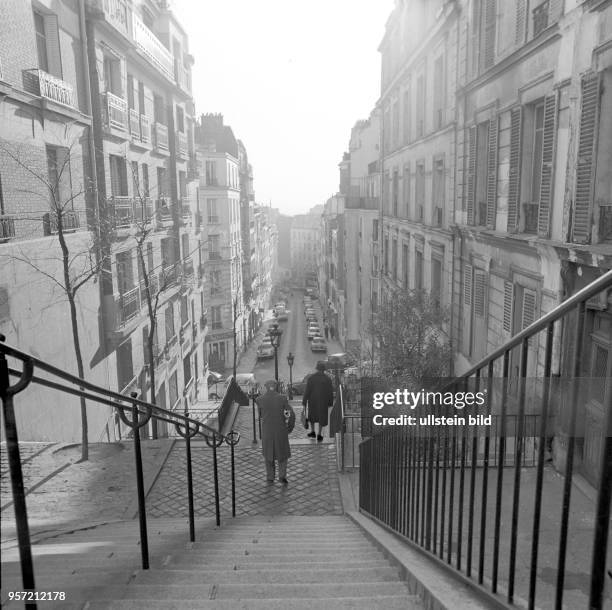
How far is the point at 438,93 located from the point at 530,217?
294 inches

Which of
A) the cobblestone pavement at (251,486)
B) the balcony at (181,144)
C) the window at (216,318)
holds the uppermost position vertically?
the balcony at (181,144)

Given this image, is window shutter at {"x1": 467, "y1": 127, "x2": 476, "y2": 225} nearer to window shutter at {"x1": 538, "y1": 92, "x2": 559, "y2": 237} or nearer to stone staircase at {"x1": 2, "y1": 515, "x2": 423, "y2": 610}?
window shutter at {"x1": 538, "y1": 92, "x2": 559, "y2": 237}

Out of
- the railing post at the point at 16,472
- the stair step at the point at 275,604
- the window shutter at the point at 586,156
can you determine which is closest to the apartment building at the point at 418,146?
the window shutter at the point at 586,156

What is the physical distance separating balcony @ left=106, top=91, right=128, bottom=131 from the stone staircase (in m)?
12.4

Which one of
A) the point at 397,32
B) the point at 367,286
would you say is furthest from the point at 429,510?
the point at 367,286

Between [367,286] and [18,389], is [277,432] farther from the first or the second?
[367,286]

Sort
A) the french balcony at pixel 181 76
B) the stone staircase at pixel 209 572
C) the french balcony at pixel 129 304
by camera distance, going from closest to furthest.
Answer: the stone staircase at pixel 209 572 → the french balcony at pixel 129 304 → the french balcony at pixel 181 76

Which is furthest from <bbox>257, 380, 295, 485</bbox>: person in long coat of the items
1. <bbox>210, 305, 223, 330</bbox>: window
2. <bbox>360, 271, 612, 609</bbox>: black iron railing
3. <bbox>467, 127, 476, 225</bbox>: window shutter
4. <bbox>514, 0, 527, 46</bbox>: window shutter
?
<bbox>210, 305, 223, 330</bbox>: window

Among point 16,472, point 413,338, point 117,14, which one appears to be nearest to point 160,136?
point 117,14

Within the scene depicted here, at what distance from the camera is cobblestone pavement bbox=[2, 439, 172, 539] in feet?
Result: 21.3

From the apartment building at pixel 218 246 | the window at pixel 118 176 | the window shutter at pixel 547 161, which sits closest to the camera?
the window shutter at pixel 547 161

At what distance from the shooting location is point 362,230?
35.8 metres

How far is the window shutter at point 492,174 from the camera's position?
38.9 ft

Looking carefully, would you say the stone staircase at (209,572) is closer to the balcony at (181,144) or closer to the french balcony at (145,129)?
the french balcony at (145,129)
